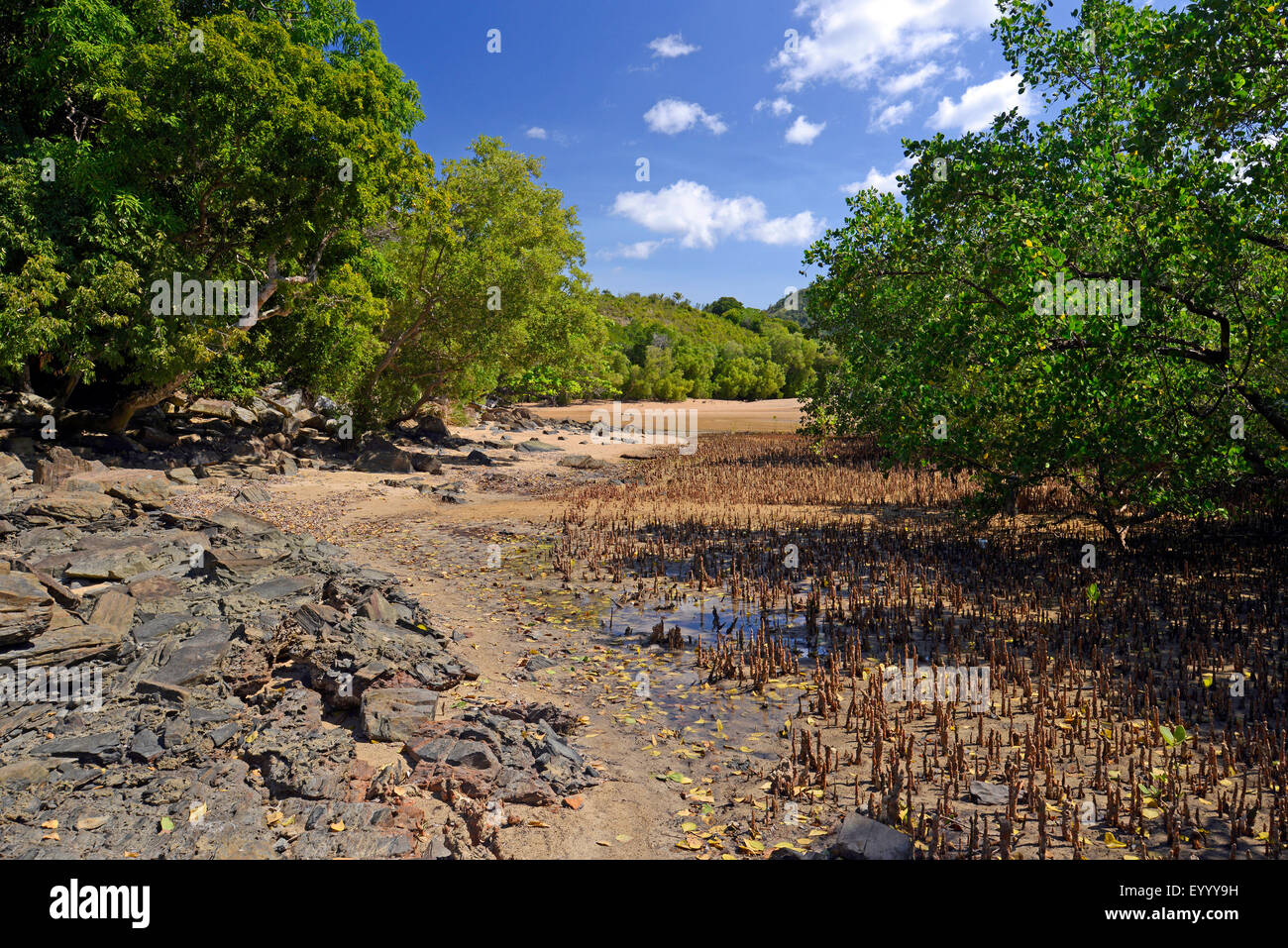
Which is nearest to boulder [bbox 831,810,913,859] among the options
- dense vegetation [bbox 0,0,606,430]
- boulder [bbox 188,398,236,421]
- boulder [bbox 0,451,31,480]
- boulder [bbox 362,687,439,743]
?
boulder [bbox 362,687,439,743]

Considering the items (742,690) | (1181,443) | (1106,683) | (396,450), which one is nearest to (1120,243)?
(1181,443)

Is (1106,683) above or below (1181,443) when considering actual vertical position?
below

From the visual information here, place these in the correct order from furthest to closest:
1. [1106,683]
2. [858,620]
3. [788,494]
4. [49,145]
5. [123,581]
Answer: [788,494], [49,145], [858,620], [123,581], [1106,683]

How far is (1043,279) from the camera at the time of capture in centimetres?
937

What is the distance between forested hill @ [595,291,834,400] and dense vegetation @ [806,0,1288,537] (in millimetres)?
43454

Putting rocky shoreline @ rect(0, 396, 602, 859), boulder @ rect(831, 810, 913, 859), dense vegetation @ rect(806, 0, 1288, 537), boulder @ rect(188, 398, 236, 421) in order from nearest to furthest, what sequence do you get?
boulder @ rect(831, 810, 913, 859), rocky shoreline @ rect(0, 396, 602, 859), dense vegetation @ rect(806, 0, 1288, 537), boulder @ rect(188, 398, 236, 421)

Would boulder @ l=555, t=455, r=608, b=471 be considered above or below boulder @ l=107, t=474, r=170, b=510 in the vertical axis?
above

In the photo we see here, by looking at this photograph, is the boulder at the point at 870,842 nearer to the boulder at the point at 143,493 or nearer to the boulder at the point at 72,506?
the boulder at the point at 72,506

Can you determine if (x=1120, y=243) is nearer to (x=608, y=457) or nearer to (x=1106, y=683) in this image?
(x=1106, y=683)

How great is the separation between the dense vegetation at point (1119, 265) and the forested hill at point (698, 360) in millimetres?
43454

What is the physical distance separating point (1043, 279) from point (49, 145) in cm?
2098

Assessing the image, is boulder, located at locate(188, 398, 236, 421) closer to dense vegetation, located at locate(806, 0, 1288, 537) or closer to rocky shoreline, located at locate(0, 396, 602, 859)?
rocky shoreline, located at locate(0, 396, 602, 859)

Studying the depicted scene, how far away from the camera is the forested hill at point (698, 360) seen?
67625mm

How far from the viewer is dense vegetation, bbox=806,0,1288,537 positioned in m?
8.20
